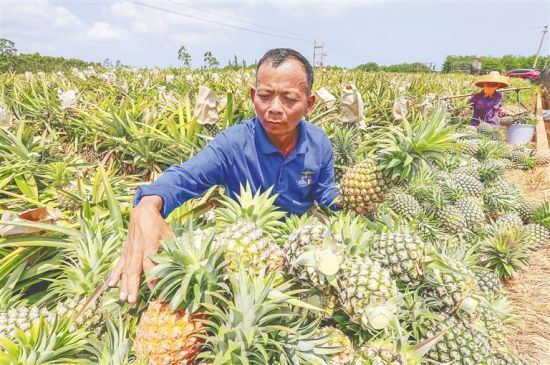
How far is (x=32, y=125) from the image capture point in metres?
5.11

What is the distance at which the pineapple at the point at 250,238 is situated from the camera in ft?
4.49

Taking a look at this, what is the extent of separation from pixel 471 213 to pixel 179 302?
4.17 meters

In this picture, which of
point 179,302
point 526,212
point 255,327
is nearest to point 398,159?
point 255,327

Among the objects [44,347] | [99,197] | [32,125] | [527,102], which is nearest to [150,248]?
[44,347]

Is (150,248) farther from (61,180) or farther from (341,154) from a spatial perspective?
(341,154)

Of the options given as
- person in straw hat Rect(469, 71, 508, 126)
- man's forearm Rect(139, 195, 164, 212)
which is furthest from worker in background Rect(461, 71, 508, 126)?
man's forearm Rect(139, 195, 164, 212)

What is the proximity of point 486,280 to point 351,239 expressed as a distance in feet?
6.06

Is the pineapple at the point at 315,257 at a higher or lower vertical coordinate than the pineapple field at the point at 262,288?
higher

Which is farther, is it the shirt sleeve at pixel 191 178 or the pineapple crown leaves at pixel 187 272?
the shirt sleeve at pixel 191 178

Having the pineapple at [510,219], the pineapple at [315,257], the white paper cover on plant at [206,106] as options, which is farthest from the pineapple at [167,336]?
the pineapple at [510,219]

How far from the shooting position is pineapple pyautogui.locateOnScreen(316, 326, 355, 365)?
1.31 meters

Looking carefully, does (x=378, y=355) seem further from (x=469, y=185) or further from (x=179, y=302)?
(x=469, y=185)

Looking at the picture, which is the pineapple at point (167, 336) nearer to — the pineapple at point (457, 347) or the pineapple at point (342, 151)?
the pineapple at point (457, 347)

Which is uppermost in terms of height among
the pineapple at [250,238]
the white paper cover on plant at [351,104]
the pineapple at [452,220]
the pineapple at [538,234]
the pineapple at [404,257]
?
the white paper cover on plant at [351,104]
